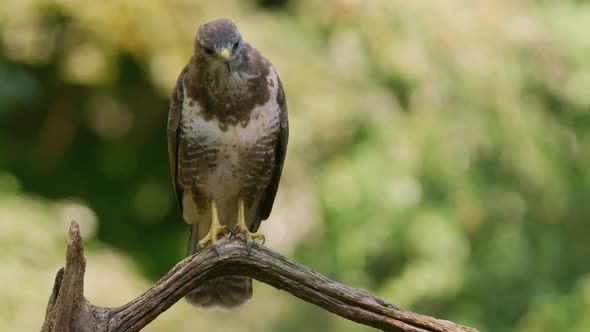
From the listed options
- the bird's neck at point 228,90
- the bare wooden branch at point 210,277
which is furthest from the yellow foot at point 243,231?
the bird's neck at point 228,90

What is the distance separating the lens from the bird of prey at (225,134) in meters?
4.32

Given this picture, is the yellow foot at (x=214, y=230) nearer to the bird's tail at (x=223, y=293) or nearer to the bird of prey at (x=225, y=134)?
the bird of prey at (x=225, y=134)

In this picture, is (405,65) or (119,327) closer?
(119,327)

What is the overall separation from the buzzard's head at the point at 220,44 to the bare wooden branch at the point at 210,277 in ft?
3.14

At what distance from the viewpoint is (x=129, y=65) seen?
7500 mm

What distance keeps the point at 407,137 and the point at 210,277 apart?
3089 mm

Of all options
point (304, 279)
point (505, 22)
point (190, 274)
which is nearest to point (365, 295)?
point (304, 279)

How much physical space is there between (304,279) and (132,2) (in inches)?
141

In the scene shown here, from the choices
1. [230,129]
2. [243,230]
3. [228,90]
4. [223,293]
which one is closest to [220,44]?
[228,90]

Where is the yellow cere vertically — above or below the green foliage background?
below

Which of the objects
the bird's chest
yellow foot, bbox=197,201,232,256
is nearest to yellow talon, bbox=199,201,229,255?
yellow foot, bbox=197,201,232,256

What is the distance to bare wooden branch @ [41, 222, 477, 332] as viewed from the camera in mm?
3480

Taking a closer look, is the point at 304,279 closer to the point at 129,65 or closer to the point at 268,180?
the point at 268,180

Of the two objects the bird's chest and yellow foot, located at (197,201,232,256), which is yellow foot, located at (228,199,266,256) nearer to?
yellow foot, located at (197,201,232,256)
